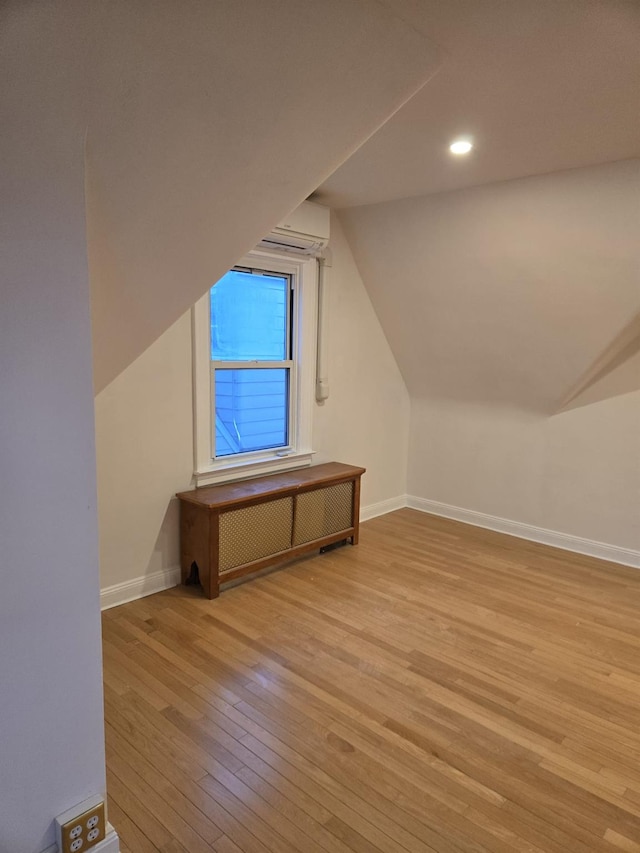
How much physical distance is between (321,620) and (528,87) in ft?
8.41

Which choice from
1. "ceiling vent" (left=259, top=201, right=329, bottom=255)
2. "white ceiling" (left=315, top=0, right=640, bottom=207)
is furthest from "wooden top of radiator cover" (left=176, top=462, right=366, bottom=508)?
"white ceiling" (left=315, top=0, right=640, bottom=207)

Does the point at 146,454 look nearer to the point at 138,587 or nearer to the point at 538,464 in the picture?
the point at 138,587

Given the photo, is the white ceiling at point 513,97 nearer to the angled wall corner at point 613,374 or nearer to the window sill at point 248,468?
the angled wall corner at point 613,374

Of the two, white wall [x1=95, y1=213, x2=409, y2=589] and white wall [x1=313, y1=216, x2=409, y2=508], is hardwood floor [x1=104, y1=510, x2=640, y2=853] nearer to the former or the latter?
white wall [x1=95, y1=213, x2=409, y2=589]

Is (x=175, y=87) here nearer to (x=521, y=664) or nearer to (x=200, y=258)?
(x=200, y=258)

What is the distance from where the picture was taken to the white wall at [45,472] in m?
1.24

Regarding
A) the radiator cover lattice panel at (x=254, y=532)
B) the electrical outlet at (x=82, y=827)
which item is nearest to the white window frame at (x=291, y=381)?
the radiator cover lattice panel at (x=254, y=532)

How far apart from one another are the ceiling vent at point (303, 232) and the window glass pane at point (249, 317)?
0.78 ft

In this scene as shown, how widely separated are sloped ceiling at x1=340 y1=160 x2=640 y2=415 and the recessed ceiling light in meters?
0.61

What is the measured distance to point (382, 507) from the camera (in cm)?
491

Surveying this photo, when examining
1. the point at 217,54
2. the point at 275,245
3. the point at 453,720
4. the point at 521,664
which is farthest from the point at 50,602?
the point at 275,245

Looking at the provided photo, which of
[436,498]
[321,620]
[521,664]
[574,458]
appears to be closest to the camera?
[521,664]

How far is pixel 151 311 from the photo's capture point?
2.04 m

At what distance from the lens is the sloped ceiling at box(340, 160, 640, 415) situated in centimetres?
306
